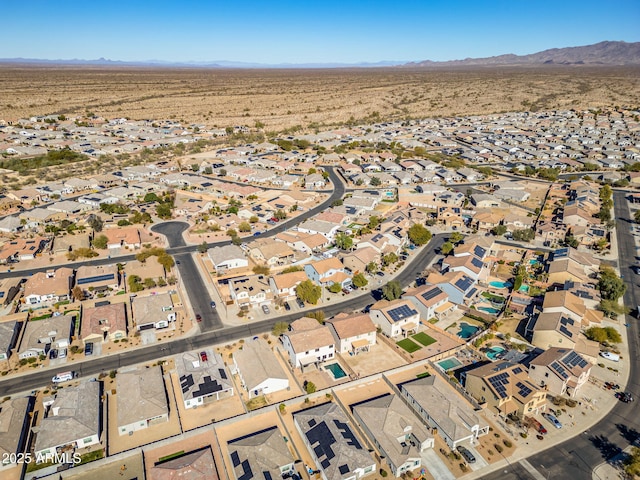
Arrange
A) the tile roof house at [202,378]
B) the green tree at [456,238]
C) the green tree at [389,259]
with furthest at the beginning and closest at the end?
1. the green tree at [456,238]
2. the green tree at [389,259]
3. the tile roof house at [202,378]

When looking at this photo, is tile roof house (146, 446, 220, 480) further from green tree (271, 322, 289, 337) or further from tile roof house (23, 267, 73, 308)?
tile roof house (23, 267, 73, 308)

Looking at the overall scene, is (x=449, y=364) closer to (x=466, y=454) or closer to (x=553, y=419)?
(x=553, y=419)

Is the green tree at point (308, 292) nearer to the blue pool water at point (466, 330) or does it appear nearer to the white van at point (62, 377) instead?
the blue pool water at point (466, 330)

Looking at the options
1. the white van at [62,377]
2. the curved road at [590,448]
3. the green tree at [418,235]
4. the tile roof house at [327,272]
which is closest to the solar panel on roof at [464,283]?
the tile roof house at [327,272]

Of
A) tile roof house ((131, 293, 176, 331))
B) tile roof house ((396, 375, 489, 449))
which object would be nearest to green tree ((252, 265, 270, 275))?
tile roof house ((131, 293, 176, 331))

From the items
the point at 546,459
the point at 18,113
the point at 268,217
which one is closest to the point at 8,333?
the point at 268,217
